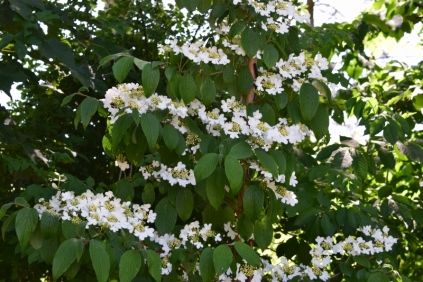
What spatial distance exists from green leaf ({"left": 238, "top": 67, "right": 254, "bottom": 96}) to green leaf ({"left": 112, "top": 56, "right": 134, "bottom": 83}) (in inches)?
13.3

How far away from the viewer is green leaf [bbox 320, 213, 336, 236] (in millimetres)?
2535

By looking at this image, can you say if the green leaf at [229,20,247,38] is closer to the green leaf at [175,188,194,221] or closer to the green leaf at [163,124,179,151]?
the green leaf at [163,124,179,151]

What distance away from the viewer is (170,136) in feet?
5.95

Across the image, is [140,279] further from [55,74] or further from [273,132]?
[55,74]

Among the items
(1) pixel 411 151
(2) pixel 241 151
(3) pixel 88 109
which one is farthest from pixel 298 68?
(1) pixel 411 151

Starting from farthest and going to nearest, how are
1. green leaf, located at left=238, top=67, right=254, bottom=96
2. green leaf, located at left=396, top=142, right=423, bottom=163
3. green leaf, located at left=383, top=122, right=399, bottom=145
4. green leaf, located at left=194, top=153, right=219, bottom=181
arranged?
green leaf, located at left=396, top=142, right=423, bottom=163, green leaf, located at left=383, top=122, right=399, bottom=145, green leaf, located at left=238, top=67, right=254, bottom=96, green leaf, located at left=194, top=153, right=219, bottom=181

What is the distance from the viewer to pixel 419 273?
4.04 metres

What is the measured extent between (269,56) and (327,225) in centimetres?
89

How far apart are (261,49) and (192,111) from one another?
0.87 feet

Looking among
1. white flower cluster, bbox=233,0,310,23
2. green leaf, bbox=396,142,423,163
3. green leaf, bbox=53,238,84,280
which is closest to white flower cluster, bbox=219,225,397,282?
green leaf, bbox=53,238,84,280

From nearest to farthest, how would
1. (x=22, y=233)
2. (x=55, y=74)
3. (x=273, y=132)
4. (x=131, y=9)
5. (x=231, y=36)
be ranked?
(x=22, y=233), (x=273, y=132), (x=231, y=36), (x=55, y=74), (x=131, y=9)

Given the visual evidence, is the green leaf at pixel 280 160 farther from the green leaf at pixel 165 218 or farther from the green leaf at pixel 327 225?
the green leaf at pixel 327 225

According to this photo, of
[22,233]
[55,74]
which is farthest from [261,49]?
[55,74]

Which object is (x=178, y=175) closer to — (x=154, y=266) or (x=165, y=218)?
(x=165, y=218)
